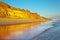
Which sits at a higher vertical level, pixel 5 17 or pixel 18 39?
pixel 5 17

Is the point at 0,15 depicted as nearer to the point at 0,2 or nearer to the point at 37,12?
the point at 0,2

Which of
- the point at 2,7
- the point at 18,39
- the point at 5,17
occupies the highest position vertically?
the point at 2,7

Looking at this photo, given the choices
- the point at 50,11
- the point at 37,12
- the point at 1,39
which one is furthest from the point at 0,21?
the point at 1,39

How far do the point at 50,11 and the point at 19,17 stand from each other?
3.55 metres

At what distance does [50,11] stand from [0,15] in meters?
2.58

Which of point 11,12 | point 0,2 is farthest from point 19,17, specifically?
point 0,2

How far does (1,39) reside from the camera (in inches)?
138

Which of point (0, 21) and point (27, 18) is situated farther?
point (27, 18)

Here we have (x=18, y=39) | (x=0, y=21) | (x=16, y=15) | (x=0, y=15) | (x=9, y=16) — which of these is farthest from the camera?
A: (x=16, y=15)

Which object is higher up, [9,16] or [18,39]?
[9,16]

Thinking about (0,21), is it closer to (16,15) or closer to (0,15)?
(0,15)

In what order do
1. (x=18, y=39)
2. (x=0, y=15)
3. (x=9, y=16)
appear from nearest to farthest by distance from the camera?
(x=18, y=39) < (x=0, y=15) < (x=9, y=16)

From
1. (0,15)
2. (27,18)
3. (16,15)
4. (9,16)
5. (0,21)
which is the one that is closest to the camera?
(0,15)

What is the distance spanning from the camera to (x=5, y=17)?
29.1ft
